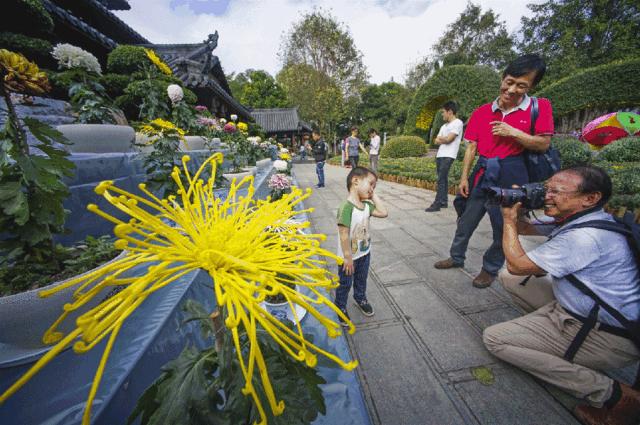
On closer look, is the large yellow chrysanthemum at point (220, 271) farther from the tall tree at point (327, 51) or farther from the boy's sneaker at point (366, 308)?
the tall tree at point (327, 51)

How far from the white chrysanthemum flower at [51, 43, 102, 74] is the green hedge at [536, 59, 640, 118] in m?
20.7

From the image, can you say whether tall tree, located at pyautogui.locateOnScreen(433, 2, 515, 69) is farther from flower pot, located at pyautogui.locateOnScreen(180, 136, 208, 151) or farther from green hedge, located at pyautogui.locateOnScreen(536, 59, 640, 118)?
flower pot, located at pyautogui.locateOnScreen(180, 136, 208, 151)

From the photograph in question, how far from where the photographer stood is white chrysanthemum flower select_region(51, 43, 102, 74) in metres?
1.92

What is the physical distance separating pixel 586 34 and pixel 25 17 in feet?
118

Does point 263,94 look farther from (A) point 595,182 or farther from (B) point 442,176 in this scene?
(A) point 595,182

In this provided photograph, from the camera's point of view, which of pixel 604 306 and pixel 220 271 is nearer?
pixel 220 271

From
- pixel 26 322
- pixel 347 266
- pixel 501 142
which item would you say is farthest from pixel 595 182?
pixel 26 322

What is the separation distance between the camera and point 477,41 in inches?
1298

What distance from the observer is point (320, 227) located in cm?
487

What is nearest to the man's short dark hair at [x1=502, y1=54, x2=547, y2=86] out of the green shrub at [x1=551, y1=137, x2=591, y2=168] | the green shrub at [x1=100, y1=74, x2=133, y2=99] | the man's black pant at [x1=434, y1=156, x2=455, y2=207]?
the man's black pant at [x1=434, y1=156, x2=455, y2=207]

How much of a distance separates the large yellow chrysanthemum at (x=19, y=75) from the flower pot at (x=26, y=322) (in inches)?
31.4

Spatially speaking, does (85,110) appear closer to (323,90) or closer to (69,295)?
(69,295)

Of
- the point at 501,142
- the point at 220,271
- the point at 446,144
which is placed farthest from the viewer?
the point at 446,144

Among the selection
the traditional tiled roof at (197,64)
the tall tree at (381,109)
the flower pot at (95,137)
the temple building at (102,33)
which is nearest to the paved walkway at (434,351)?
the flower pot at (95,137)
